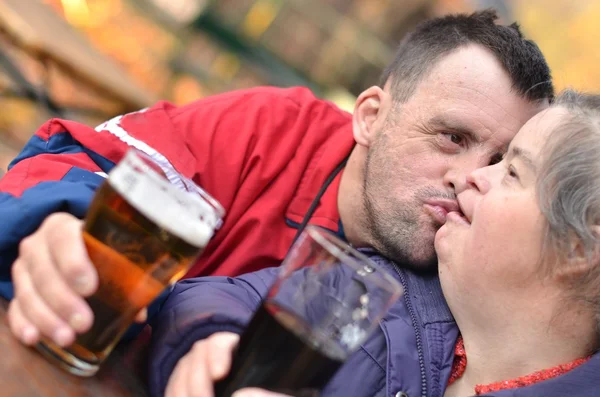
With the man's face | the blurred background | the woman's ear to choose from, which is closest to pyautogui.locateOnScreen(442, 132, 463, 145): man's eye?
the man's face

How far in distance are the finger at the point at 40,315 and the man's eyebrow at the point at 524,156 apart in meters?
0.87

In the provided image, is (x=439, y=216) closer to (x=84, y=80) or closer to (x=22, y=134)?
(x=84, y=80)

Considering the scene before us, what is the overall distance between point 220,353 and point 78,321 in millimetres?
198

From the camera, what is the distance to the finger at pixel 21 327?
0.79m

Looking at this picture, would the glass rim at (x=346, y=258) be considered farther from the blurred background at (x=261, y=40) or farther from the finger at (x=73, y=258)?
the blurred background at (x=261, y=40)

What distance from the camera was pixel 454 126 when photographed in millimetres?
1488

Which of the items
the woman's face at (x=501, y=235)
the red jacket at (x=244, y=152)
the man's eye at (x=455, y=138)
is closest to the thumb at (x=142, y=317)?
the red jacket at (x=244, y=152)

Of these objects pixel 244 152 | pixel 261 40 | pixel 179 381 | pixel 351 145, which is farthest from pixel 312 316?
pixel 261 40

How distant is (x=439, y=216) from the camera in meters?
1.42

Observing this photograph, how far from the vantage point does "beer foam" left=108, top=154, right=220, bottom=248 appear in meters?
0.73

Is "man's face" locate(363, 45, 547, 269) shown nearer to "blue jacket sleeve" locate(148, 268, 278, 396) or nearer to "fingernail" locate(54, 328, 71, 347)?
"blue jacket sleeve" locate(148, 268, 278, 396)

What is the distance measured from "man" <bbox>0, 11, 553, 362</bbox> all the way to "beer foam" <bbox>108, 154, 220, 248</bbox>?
42cm

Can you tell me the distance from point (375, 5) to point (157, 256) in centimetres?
398

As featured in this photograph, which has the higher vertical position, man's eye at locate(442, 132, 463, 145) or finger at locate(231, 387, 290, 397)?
man's eye at locate(442, 132, 463, 145)
